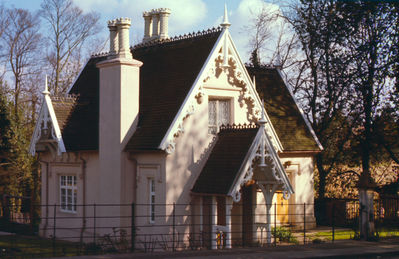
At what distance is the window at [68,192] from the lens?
25969mm

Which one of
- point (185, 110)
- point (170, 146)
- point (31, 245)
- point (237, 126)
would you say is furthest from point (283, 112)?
point (31, 245)

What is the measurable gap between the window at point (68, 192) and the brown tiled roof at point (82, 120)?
1.89 metres

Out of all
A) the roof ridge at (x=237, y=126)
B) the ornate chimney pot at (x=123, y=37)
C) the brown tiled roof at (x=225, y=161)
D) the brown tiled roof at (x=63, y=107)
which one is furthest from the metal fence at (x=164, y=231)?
the ornate chimney pot at (x=123, y=37)

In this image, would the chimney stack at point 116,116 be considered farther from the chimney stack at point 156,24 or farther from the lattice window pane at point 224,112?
the chimney stack at point 156,24

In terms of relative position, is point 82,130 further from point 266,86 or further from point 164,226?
point 266,86

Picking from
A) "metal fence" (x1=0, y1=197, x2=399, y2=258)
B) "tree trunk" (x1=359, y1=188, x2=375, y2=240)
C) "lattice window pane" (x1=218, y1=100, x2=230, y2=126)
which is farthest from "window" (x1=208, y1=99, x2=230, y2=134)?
"tree trunk" (x1=359, y1=188, x2=375, y2=240)

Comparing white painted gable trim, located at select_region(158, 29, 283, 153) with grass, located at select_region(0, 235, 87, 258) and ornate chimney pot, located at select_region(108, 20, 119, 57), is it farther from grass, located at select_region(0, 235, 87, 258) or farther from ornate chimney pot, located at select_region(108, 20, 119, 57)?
grass, located at select_region(0, 235, 87, 258)

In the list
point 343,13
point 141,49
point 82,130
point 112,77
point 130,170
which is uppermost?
point 343,13

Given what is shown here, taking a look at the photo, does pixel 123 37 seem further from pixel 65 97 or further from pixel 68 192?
pixel 68 192

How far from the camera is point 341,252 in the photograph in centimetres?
1825

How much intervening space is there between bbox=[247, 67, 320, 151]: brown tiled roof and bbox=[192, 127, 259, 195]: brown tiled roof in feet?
15.0

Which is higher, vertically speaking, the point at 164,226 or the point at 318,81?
the point at 318,81

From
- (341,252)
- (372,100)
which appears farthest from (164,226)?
(372,100)

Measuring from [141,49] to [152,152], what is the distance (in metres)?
6.86
